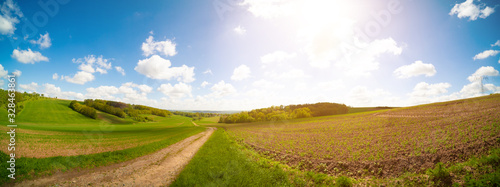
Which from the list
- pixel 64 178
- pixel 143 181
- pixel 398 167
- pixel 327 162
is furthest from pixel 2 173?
pixel 398 167

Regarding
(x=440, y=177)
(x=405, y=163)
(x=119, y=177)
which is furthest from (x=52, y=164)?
(x=405, y=163)

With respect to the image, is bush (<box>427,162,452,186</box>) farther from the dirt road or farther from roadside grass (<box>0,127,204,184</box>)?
Result: roadside grass (<box>0,127,204,184</box>)

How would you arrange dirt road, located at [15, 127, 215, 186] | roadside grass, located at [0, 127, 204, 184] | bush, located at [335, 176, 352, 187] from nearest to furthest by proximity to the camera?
bush, located at [335, 176, 352, 187] < dirt road, located at [15, 127, 215, 186] < roadside grass, located at [0, 127, 204, 184]

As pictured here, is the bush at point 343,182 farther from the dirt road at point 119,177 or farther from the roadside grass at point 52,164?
the roadside grass at point 52,164

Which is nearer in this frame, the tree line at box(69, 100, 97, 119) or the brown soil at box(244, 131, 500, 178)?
the brown soil at box(244, 131, 500, 178)

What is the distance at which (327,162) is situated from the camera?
12.6 metres

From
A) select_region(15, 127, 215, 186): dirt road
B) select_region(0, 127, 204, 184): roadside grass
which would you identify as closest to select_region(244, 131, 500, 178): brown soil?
select_region(15, 127, 215, 186): dirt road

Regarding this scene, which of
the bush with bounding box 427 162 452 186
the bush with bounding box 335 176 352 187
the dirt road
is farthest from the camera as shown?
the dirt road

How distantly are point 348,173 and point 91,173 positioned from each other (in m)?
18.3

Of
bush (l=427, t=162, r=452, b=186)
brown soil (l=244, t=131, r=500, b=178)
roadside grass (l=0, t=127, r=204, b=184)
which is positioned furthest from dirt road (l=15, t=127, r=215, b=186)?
bush (l=427, t=162, r=452, b=186)

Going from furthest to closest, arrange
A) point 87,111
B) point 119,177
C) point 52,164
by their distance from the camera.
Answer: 1. point 87,111
2. point 52,164
3. point 119,177

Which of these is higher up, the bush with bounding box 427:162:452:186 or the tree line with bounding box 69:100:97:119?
the tree line with bounding box 69:100:97:119

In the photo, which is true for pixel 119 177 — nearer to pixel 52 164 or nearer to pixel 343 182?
pixel 52 164

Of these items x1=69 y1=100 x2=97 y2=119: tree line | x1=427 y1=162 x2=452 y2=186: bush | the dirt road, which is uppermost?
x1=69 y1=100 x2=97 y2=119: tree line
